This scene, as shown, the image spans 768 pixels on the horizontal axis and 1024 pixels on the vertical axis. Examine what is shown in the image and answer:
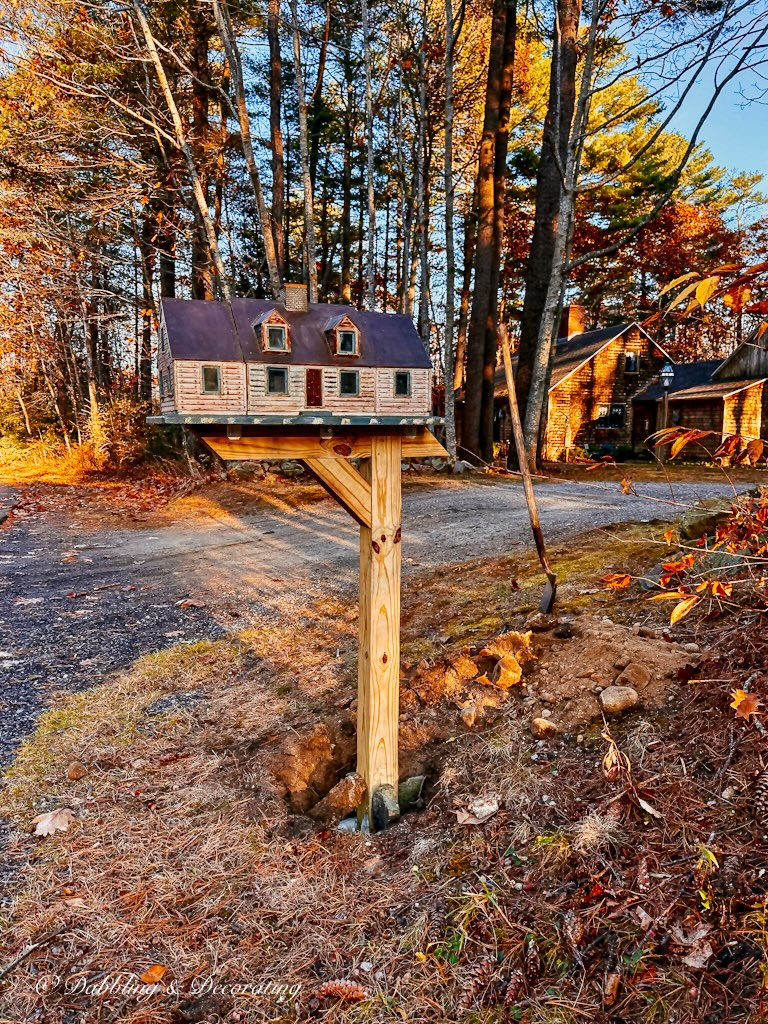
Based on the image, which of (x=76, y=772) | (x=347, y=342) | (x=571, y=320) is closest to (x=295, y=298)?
(x=347, y=342)

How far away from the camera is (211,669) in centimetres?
501

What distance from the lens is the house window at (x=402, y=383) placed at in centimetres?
288

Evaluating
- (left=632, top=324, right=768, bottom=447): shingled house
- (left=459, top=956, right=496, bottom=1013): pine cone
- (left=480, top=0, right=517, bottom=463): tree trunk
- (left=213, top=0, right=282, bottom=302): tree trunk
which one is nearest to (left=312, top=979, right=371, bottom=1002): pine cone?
(left=459, top=956, right=496, bottom=1013): pine cone

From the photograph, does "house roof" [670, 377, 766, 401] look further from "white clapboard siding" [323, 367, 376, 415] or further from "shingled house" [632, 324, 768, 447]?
"white clapboard siding" [323, 367, 376, 415]

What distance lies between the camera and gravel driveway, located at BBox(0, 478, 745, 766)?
537 cm

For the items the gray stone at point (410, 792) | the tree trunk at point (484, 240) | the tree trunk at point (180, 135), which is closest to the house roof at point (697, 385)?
the tree trunk at point (484, 240)

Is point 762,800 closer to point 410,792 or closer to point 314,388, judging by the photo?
point 410,792

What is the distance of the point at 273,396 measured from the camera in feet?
8.55

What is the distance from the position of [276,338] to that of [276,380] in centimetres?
20

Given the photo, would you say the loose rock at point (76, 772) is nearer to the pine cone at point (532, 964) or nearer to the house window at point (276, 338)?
the pine cone at point (532, 964)

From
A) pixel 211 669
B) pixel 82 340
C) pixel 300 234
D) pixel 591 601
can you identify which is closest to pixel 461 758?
pixel 591 601

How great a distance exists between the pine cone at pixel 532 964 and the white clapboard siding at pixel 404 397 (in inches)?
92.4

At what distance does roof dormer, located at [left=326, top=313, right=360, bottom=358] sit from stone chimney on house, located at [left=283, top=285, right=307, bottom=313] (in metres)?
0.17

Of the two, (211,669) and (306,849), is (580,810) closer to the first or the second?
(306,849)
